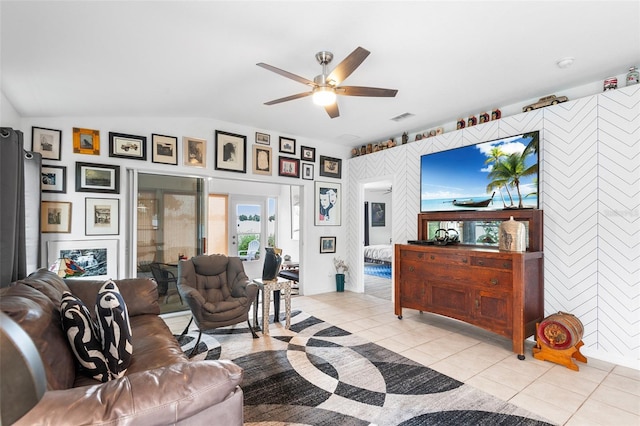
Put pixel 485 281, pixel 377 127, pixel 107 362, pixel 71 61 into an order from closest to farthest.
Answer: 1. pixel 107 362
2. pixel 71 61
3. pixel 485 281
4. pixel 377 127

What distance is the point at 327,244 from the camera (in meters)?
5.79

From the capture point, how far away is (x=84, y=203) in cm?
371

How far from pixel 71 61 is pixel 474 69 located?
3.28 m

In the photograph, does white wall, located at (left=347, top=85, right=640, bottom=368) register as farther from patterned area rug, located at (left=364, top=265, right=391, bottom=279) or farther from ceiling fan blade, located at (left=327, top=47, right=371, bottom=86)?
patterned area rug, located at (left=364, top=265, right=391, bottom=279)

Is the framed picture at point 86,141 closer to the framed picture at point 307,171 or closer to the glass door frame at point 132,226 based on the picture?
the glass door frame at point 132,226

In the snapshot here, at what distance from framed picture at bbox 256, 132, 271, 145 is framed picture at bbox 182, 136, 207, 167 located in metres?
0.83

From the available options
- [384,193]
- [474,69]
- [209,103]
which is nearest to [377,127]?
[474,69]

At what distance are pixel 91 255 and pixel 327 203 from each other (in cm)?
357

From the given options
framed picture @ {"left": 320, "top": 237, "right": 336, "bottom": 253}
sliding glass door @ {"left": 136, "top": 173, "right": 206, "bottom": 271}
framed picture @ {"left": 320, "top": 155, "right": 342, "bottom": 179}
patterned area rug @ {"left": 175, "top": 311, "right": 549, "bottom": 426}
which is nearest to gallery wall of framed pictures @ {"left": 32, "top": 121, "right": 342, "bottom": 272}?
sliding glass door @ {"left": 136, "top": 173, "right": 206, "bottom": 271}

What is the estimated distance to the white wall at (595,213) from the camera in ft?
9.49

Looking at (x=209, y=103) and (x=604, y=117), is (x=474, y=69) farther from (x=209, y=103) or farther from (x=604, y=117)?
(x=209, y=103)

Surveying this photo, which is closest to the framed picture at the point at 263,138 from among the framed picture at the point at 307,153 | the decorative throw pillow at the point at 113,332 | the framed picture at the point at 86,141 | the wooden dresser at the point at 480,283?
the framed picture at the point at 307,153

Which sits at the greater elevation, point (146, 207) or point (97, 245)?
point (146, 207)

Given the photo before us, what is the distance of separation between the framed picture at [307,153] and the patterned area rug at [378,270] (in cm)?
340
